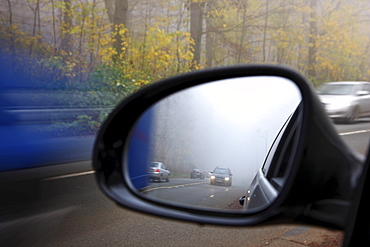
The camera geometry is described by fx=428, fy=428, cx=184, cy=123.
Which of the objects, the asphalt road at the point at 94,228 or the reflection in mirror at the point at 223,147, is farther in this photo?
the asphalt road at the point at 94,228

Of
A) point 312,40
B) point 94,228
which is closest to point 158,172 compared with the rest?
point 94,228

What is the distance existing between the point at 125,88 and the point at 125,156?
988cm

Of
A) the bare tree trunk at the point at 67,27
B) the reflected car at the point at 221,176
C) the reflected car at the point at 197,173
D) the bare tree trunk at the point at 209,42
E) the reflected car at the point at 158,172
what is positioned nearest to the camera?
the reflected car at the point at 221,176

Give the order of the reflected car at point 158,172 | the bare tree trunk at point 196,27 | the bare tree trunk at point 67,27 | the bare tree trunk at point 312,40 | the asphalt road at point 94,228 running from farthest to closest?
1. the bare tree trunk at point 312,40
2. the bare tree trunk at point 196,27
3. the bare tree trunk at point 67,27
4. the asphalt road at point 94,228
5. the reflected car at point 158,172

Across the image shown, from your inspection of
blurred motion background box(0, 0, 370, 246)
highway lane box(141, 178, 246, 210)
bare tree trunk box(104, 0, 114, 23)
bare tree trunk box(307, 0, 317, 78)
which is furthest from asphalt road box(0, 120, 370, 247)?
bare tree trunk box(307, 0, 317, 78)

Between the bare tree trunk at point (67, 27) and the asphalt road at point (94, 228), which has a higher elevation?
the bare tree trunk at point (67, 27)

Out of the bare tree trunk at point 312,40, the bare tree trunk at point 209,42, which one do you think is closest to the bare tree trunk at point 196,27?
the bare tree trunk at point 209,42

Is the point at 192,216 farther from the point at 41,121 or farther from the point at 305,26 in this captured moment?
the point at 305,26

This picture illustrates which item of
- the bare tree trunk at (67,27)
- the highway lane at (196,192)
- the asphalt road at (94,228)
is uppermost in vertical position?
the bare tree trunk at (67,27)

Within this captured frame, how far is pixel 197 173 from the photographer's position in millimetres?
1653

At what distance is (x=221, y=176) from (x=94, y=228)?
Answer: 2490mm

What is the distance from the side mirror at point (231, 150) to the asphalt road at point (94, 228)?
3.46ft

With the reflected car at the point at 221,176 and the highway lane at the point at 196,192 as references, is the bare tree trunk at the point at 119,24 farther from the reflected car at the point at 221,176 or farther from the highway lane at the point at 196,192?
the reflected car at the point at 221,176

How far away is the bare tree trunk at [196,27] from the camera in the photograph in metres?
14.9
